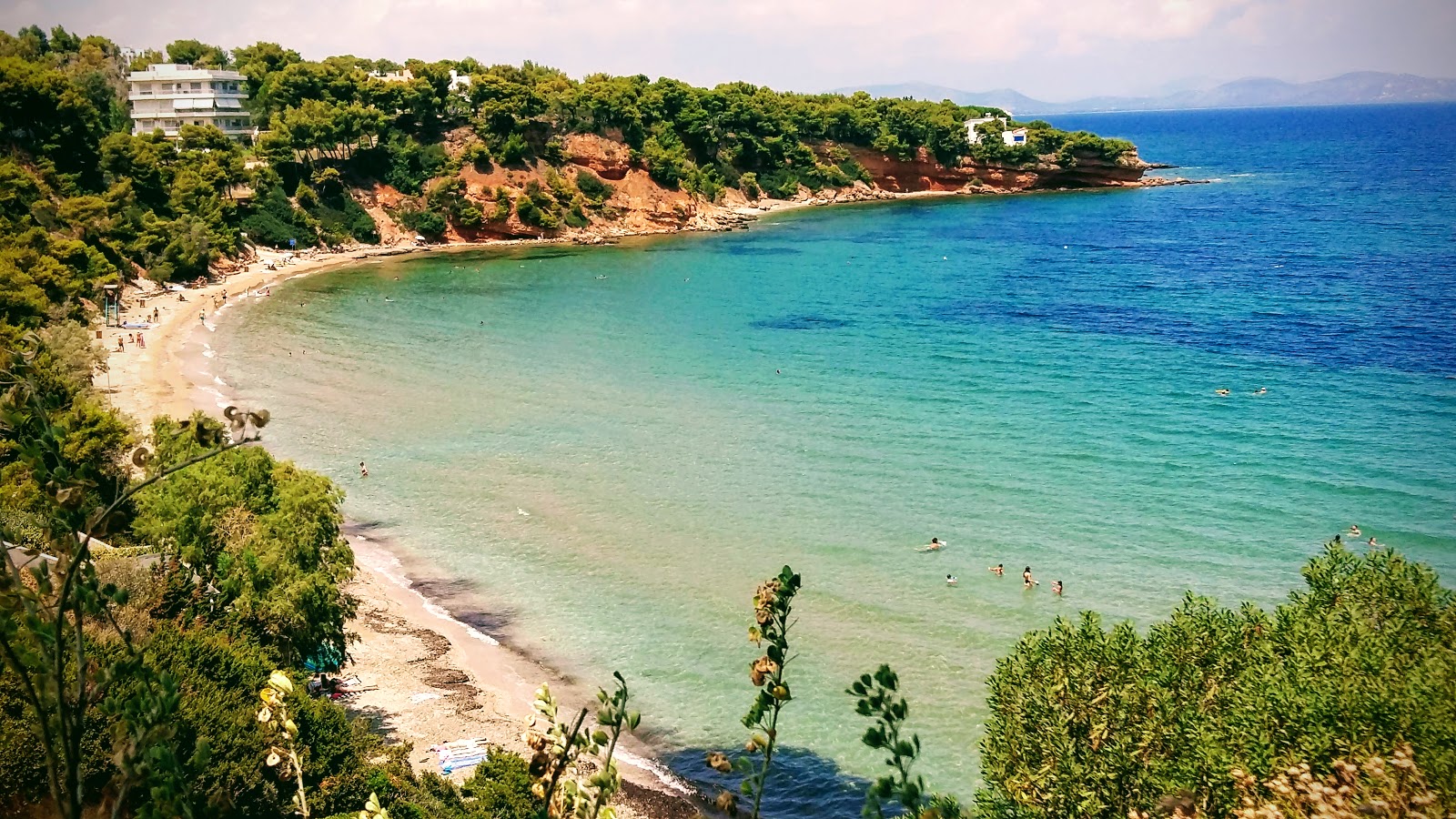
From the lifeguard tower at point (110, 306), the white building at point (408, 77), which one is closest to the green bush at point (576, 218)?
the white building at point (408, 77)

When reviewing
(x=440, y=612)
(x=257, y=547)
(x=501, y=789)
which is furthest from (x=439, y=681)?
(x=501, y=789)

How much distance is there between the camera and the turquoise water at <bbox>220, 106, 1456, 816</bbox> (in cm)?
2727

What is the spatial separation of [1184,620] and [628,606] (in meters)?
15.6

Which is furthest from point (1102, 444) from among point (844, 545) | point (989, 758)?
point (989, 758)

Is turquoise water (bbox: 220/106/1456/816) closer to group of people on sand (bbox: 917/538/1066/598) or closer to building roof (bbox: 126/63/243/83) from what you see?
group of people on sand (bbox: 917/538/1066/598)

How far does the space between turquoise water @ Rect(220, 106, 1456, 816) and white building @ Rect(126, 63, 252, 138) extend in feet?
109

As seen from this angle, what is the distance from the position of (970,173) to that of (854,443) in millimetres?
100732

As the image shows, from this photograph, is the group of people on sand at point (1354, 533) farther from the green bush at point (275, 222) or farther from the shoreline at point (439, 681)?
the green bush at point (275, 222)

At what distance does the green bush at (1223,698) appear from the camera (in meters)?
13.7

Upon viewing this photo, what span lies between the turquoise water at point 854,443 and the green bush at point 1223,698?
5.48m

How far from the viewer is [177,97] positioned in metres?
98.2

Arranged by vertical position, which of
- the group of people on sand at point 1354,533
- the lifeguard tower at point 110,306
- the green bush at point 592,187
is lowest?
the group of people on sand at point 1354,533

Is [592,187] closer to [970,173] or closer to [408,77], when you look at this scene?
[408,77]

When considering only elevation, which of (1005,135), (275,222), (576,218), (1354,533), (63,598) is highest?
(1005,135)
